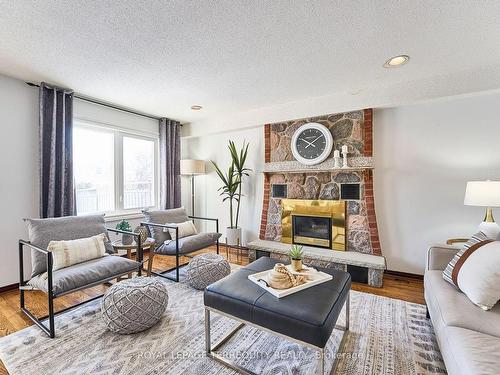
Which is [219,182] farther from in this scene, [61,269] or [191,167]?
[61,269]

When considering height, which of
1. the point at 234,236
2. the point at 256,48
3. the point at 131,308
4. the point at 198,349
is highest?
the point at 256,48

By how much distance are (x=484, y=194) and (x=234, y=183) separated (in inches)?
118

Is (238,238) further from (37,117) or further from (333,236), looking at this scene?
(37,117)

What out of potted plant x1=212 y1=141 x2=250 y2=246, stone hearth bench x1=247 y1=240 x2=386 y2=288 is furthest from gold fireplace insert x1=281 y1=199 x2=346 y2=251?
potted plant x1=212 y1=141 x2=250 y2=246

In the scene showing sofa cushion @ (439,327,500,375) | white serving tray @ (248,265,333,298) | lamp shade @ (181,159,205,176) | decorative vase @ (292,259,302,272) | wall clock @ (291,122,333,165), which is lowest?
sofa cushion @ (439,327,500,375)

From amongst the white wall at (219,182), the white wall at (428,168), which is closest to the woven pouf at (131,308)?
the white wall at (219,182)

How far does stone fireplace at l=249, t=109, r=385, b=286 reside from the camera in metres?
3.12

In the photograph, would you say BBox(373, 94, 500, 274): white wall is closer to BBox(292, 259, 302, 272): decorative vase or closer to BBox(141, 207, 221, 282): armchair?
BBox(292, 259, 302, 272): decorative vase

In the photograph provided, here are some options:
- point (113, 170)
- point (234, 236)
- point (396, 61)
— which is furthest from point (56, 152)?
point (396, 61)

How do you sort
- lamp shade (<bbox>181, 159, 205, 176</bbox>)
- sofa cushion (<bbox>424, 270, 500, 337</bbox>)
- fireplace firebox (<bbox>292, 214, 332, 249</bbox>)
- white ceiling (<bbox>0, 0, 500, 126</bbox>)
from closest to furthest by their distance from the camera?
1. sofa cushion (<bbox>424, 270, 500, 337</bbox>)
2. white ceiling (<bbox>0, 0, 500, 126</bbox>)
3. fireplace firebox (<bbox>292, 214, 332, 249</bbox>)
4. lamp shade (<bbox>181, 159, 205, 176</bbox>)

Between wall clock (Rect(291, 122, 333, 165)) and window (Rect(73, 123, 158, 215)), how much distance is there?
8.54 ft

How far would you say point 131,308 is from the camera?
1865 mm

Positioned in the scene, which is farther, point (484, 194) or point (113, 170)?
point (113, 170)

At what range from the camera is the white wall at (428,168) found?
2697 millimetres
